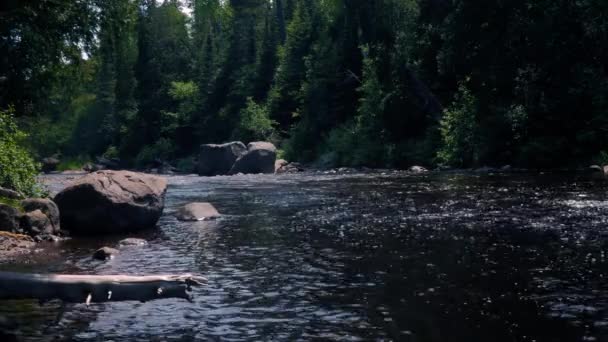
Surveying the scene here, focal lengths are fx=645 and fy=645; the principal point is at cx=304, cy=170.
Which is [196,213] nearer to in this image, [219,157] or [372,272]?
[372,272]

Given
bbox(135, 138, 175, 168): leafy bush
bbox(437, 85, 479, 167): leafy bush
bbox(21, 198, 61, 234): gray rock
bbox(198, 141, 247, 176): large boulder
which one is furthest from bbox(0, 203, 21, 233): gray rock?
bbox(135, 138, 175, 168): leafy bush

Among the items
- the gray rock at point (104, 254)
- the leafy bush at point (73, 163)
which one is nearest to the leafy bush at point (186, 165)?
the leafy bush at point (73, 163)

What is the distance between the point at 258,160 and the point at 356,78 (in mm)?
12379

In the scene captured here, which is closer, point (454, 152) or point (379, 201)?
point (379, 201)

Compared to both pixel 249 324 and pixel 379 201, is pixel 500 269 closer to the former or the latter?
pixel 249 324

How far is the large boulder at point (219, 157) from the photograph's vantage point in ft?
169

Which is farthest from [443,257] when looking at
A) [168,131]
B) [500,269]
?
[168,131]

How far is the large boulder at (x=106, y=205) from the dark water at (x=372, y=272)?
102 centimetres

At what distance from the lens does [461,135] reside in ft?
126

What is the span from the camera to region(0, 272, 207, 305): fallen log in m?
8.84

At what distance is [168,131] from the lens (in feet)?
264

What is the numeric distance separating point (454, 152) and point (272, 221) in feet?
69.7

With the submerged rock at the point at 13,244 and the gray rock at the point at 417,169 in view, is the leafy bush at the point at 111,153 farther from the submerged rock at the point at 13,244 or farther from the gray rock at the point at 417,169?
the submerged rock at the point at 13,244

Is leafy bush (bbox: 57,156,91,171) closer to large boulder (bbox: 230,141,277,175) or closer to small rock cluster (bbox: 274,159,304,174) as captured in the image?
small rock cluster (bbox: 274,159,304,174)
